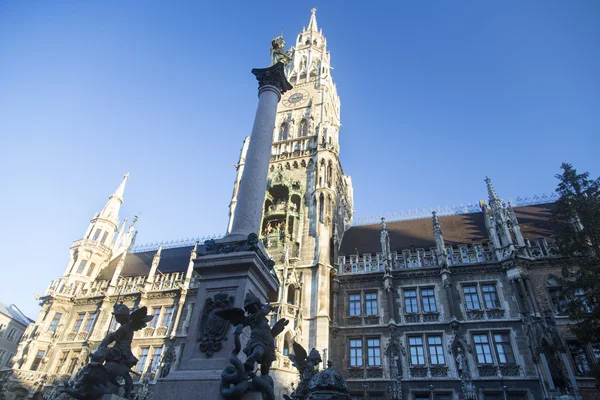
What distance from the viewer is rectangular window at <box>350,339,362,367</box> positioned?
2346 cm

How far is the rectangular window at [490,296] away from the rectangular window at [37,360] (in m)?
33.7

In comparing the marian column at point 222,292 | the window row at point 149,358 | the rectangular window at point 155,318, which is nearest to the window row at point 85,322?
the rectangular window at point 155,318

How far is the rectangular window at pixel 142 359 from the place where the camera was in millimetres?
27781

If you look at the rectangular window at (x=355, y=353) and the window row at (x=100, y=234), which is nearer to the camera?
the rectangular window at (x=355, y=353)

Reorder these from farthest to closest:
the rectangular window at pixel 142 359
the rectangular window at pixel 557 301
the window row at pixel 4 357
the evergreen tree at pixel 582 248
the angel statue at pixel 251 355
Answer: the window row at pixel 4 357
the rectangular window at pixel 142 359
the rectangular window at pixel 557 301
the evergreen tree at pixel 582 248
the angel statue at pixel 251 355

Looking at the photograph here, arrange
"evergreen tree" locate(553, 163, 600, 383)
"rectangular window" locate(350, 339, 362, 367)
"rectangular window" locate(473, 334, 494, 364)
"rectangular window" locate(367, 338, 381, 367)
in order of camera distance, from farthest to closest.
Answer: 1. "rectangular window" locate(350, 339, 362, 367)
2. "rectangular window" locate(367, 338, 381, 367)
3. "rectangular window" locate(473, 334, 494, 364)
4. "evergreen tree" locate(553, 163, 600, 383)

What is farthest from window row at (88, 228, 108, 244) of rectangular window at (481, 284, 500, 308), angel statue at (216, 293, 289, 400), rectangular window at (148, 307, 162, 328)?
angel statue at (216, 293, 289, 400)

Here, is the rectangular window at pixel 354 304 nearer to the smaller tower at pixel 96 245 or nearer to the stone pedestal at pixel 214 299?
the stone pedestal at pixel 214 299

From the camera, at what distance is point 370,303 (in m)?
25.8

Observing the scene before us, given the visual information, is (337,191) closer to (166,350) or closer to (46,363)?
(166,350)

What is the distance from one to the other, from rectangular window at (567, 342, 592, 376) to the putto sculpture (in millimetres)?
22437

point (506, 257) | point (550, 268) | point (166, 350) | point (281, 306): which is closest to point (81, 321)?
point (166, 350)

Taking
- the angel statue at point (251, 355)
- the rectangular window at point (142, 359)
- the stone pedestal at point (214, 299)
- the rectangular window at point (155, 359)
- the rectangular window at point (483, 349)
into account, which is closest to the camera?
the angel statue at point (251, 355)

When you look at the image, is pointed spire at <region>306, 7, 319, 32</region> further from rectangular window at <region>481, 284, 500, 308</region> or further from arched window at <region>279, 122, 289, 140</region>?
rectangular window at <region>481, 284, 500, 308</region>
